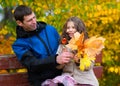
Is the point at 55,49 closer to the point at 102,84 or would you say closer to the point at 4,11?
the point at 102,84

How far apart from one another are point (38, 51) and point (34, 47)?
0.19 ft

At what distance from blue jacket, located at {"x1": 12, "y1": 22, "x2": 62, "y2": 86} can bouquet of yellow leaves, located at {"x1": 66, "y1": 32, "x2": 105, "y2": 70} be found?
0.27 m

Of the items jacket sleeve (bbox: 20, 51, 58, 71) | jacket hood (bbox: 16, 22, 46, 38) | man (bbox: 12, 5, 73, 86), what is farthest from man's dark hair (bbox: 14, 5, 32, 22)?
jacket sleeve (bbox: 20, 51, 58, 71)

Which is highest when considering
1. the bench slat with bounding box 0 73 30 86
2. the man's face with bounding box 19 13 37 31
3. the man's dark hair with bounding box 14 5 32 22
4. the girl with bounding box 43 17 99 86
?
the man's dark hair with bounding box 14 5 32 22

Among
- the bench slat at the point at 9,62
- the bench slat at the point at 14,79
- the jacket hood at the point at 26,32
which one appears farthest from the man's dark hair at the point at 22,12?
the bench slat at the point at 14,79

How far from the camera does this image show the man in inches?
178

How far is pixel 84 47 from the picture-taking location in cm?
433

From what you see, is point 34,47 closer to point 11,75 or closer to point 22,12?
point 22,12

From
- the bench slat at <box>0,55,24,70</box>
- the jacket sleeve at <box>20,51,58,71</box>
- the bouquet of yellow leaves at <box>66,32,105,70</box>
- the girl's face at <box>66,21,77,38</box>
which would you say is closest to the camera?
the bouquet of yellow leaves at <box>66,32,105,70</box>

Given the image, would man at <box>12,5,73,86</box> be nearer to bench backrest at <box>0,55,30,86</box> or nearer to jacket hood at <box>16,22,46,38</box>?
jacket hood at <box>16,22,46,38</box>

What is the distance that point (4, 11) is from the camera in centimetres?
863

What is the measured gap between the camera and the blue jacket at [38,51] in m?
4.50

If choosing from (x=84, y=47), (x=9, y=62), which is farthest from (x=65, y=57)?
(x=9, y=62)

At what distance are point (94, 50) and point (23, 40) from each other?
0.77 m
